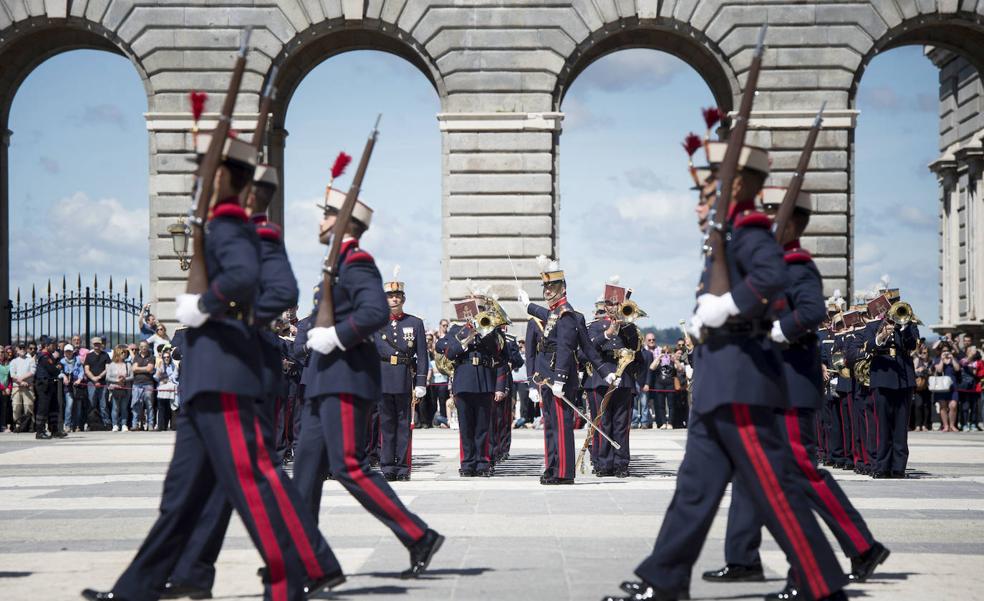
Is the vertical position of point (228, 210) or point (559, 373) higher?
point (228, 210)

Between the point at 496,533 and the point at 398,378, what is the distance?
514 cm

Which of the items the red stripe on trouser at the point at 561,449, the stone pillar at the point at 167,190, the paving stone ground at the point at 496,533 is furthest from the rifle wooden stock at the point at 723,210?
the stone pillar at the point at 167,190

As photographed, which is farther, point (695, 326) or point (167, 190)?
point (167, 190)

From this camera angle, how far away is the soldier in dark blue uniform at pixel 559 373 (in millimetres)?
14273

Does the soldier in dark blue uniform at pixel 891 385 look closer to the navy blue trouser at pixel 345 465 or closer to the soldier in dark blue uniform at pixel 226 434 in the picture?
the navy blue trouser at pixel 345 465

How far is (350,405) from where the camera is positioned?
826 centimetres

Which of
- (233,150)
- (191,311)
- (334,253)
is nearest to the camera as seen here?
(191,311)

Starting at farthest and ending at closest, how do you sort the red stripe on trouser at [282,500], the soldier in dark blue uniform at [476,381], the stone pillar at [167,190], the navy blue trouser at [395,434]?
the stone pillar at [167,190] → the soldier in dark blue uniform at [476,381] → the navy blue trouser at [395,434] → the red stripe on trouser at [282,500]

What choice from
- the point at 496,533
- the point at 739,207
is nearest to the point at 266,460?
the point at 739,207

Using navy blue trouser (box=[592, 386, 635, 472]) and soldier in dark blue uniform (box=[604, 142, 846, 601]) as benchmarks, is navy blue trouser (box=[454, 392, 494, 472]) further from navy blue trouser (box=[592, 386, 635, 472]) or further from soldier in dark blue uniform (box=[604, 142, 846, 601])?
soldier in dark blue uniform (box=[604, 142, 846, 601])

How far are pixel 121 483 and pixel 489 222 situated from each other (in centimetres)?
1366

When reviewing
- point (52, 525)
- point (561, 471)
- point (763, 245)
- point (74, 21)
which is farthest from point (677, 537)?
point (74, 21)

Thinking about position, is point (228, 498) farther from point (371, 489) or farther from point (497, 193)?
point (497, 193)

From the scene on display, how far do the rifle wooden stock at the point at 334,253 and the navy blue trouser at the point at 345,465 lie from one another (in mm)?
493
